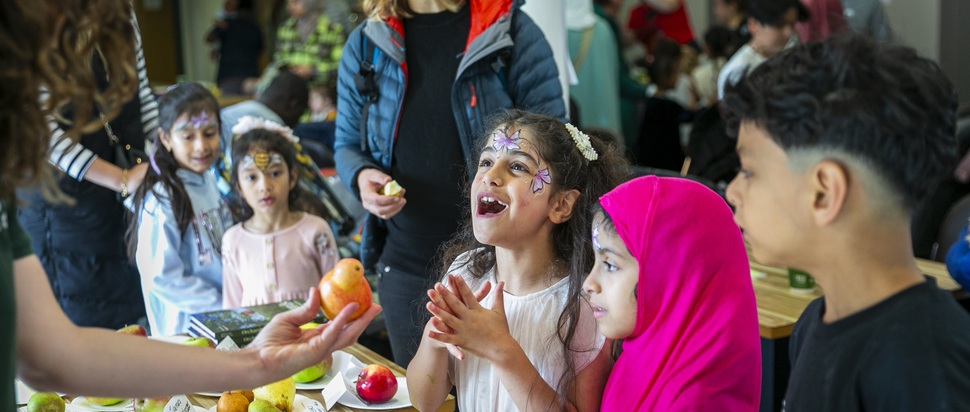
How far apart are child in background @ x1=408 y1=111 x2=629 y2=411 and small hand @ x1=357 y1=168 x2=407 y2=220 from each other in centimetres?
35

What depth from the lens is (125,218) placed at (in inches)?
135

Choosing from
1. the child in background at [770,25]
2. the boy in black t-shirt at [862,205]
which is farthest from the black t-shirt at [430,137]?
the child in background at [770,25]

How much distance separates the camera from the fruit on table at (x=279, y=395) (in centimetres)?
203

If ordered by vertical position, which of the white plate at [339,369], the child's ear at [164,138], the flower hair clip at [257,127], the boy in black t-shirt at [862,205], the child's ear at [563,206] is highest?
the boy in black t-shirt at [862,205]

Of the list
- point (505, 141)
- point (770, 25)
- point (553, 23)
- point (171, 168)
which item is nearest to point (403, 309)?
point (505, 141)

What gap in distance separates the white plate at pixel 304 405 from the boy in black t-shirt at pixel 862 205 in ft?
3.51

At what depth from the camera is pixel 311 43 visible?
23.4 feet

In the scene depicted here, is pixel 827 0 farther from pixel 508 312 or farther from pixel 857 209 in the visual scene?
pixel 857 209

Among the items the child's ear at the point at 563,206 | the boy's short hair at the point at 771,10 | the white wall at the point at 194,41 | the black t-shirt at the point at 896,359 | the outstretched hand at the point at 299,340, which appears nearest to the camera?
the black t-shirt at the point at 896,359

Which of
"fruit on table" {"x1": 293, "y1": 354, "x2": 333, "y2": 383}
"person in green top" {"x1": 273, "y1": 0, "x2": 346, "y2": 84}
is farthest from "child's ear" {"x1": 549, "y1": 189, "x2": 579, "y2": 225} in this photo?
"person in green top" {"x1": 273, "y1": 0, "x2": 346, "y2": 84}

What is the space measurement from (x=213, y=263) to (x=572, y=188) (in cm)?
164

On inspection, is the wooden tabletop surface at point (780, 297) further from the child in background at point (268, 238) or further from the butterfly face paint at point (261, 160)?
the butterfly face paint at point (261, 160)

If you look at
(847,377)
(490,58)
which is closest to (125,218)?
(490,58)

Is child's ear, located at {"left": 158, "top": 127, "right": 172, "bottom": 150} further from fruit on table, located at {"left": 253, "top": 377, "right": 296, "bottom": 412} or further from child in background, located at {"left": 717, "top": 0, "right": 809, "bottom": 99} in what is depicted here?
child in background, located at {"left": 717, "top": 0, "right": 809, "bottom": 99}
